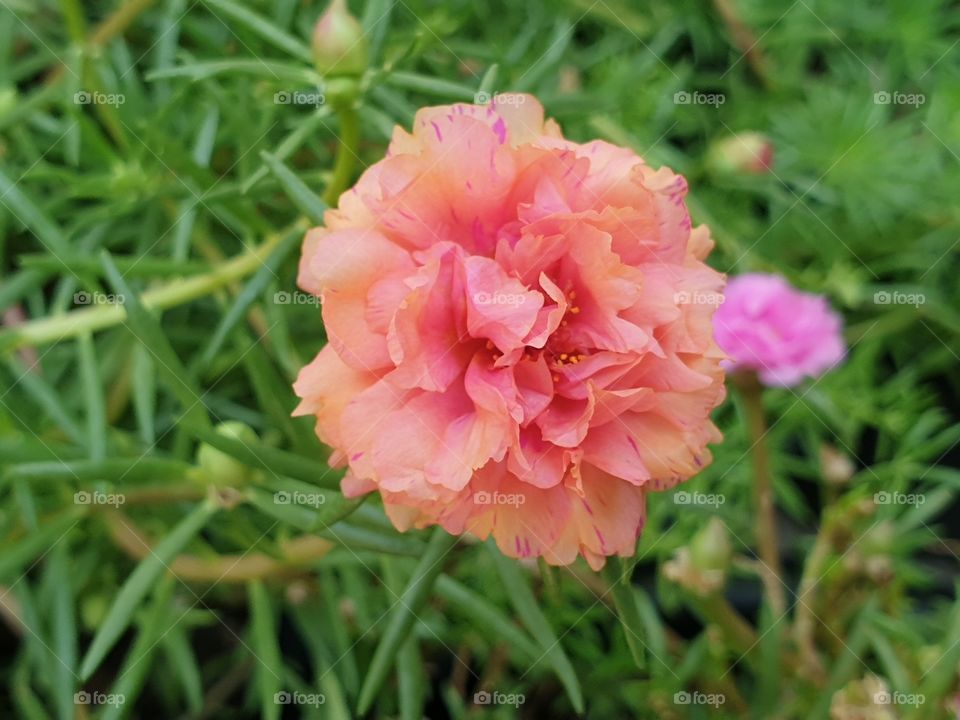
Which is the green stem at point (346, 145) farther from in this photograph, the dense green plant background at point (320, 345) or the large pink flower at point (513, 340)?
the large pink flower at point (513, 340)

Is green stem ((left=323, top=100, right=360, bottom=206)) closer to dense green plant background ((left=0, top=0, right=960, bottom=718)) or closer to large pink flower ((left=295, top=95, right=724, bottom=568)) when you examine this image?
dense green plant background ((left=0, top=0, right=960, bottom=718))

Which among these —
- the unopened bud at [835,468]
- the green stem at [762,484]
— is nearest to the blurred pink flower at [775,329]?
the green stem at [762,484]

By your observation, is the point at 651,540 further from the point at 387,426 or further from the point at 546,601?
the point at 387,426

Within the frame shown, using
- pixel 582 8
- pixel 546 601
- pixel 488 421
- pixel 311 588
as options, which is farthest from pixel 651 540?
pixel 582 8

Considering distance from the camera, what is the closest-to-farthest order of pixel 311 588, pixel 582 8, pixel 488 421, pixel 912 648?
pixel 488 421
pixel 912 648
pixel 311 588
pixel 582 8

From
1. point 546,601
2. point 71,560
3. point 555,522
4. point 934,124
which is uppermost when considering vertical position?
point 555,522

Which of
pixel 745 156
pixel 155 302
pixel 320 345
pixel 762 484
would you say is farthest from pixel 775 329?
pixel 155 302

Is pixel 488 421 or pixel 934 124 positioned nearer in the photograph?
pixel 488 421

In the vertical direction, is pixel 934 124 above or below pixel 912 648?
above
